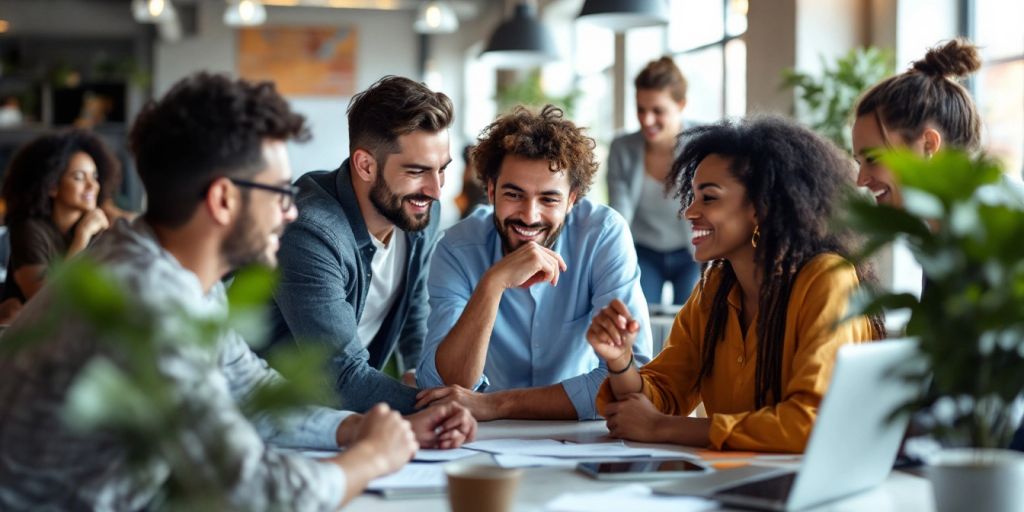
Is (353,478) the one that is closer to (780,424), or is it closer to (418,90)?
(780,424)

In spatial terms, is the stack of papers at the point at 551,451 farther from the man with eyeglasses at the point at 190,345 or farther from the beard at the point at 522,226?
the beard at the point at 522,226

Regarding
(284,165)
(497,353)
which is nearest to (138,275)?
(284,165)

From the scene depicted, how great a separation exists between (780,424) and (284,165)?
0.88 m

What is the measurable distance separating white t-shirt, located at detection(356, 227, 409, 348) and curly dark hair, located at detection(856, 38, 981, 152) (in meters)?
1.23

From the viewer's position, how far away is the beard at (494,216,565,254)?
2.80 m

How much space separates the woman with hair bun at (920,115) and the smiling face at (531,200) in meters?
0.69

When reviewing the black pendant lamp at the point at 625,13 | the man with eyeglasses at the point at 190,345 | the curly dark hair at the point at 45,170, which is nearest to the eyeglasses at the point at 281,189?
the man with eyeglasses at the point at 190,345

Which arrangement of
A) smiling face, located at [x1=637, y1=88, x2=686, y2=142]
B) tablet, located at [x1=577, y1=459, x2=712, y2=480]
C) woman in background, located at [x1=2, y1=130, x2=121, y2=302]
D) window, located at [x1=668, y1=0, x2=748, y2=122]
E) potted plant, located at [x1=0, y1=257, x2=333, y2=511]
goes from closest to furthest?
1. potted plant, located at [x1=0, y1=257, x2=333, y2=511]
2. tablet, located at [x1=577, y1=459, x2=712, y2=480]
3. woman in background, located at [x1=2, y1=130, x2=121, y2=302]
4. smiling face, located at [x1=637, y1=88, x2=686, y2=142]
5. window, located at [x1=668, y1=0, x2=748, y2=122]

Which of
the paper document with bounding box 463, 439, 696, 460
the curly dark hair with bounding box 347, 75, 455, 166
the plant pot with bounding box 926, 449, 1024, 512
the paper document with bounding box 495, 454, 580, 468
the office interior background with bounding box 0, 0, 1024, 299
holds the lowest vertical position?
the paper document with bounding box 463, 439, 696, 460

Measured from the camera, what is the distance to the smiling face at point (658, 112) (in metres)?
5.19

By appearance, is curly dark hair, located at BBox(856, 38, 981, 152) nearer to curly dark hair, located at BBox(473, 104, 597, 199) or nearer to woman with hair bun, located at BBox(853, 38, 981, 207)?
woman with hair bun, located at BBox(853, 38, 981, 207)

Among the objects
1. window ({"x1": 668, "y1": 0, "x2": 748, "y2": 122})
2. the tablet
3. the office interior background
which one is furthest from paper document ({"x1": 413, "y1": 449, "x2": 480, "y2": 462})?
the office interior background

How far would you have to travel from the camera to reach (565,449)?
1.89m

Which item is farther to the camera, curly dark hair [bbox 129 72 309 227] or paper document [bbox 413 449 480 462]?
paper document [bbox 413 449 480 462]
